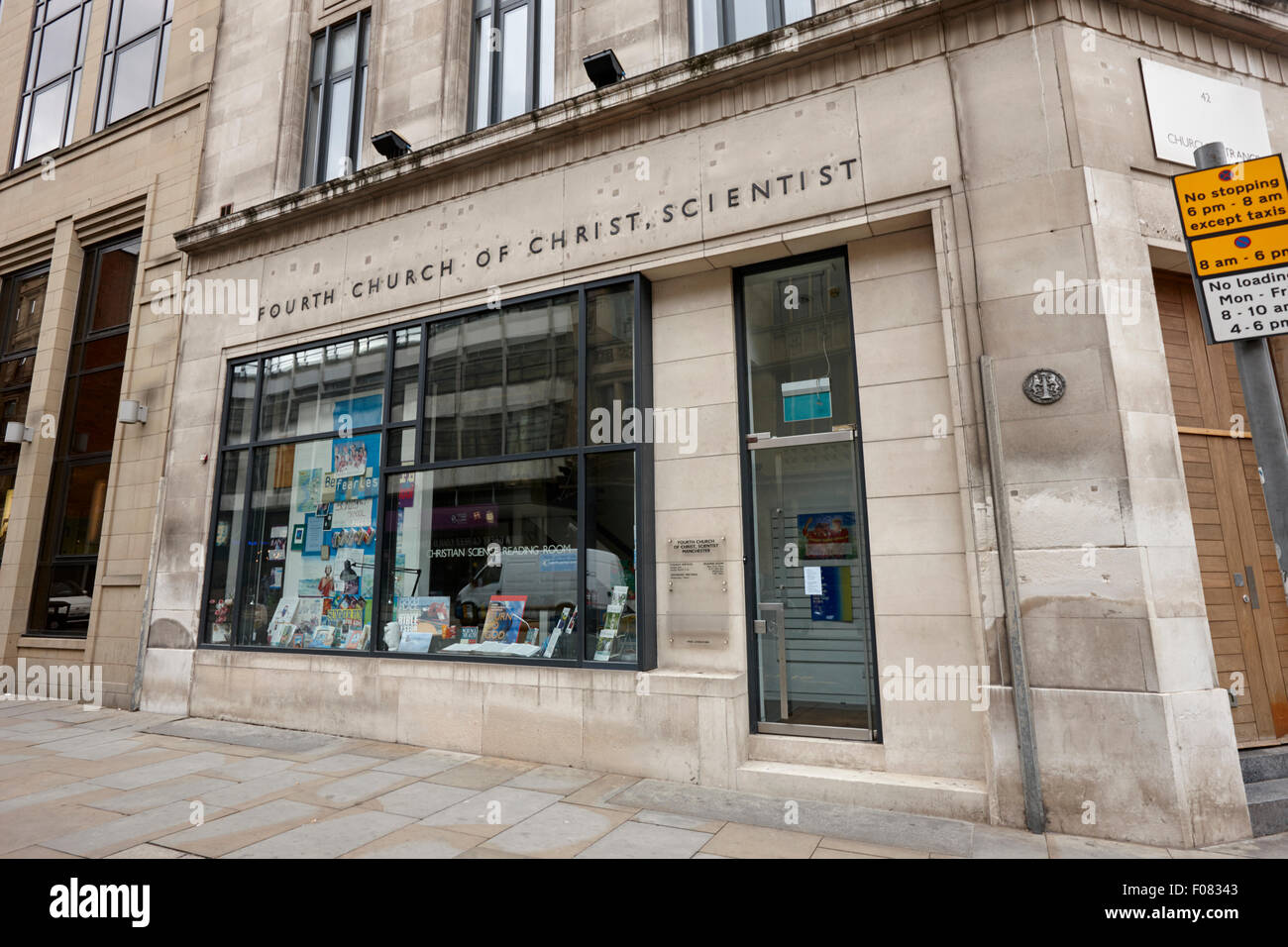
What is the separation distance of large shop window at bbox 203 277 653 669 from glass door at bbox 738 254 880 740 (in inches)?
46.0

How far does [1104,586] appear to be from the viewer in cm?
515

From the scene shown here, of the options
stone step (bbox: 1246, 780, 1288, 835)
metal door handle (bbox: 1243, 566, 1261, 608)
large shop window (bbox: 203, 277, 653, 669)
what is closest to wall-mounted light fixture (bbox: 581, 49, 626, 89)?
large shop window (bbox: 203, 277, 653, 669)

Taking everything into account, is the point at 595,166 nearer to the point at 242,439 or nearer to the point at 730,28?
the point at 730,28

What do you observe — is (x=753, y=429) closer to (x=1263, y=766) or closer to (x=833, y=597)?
(x=833, y=597)

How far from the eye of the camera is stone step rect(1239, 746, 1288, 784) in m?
5.50

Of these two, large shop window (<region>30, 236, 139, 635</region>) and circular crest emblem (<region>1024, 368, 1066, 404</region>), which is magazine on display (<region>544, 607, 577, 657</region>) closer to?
circular crest emblem (<region>1024, 368, 1066, 404</region>)

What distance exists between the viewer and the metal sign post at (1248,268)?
3164 millimetres

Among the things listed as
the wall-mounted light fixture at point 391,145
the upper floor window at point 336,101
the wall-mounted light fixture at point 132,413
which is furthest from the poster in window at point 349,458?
the upper floor window at point 336,101

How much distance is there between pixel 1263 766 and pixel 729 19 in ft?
29.4

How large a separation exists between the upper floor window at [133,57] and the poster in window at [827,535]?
13644 mm

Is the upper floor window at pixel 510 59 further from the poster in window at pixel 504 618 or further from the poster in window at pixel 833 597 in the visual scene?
the poster in window at pixel 833 597

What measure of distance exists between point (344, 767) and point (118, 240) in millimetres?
11353

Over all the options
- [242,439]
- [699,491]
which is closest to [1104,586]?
[699,491]

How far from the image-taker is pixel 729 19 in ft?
26.3
